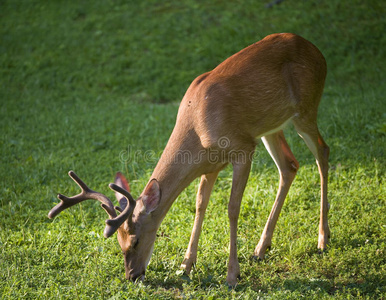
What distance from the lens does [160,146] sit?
23.6 feet

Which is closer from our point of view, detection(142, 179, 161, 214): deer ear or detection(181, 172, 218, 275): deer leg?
detection(142, 179, 161, 214): deer ear

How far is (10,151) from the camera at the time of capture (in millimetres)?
7277

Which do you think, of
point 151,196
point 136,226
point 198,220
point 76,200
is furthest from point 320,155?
point 76,200

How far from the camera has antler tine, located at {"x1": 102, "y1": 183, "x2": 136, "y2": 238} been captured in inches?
148

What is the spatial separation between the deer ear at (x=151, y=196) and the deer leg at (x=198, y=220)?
0.68m

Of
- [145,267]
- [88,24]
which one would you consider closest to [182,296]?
[145,267]

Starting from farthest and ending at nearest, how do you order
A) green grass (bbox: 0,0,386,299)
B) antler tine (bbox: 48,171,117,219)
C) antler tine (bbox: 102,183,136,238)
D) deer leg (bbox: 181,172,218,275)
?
deer leg (bbox: 181,172,218,275), green grass (bbox: 0,0,386,299), antler tine (bbox: 48,171,117,219), antler tine (bbox: 102,183,136,238)

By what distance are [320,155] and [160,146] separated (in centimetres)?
286

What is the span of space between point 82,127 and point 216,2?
594 cm

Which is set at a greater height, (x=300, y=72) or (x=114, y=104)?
(x=300, y=72)

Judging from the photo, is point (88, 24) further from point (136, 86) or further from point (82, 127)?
point (82, 127)

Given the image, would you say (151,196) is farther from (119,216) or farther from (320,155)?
(320,155)

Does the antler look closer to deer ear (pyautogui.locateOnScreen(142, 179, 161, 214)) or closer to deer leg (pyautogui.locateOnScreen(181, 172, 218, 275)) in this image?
deer ear (pyautogui.locateOnScreen(142, 179, 161, 214))

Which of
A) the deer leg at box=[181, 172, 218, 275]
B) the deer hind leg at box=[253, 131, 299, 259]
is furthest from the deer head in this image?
the deer hind leg at box=[253, 131, 299, 259]
